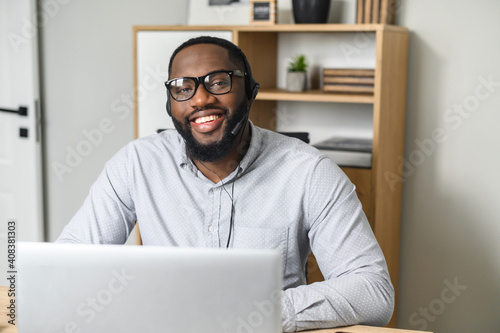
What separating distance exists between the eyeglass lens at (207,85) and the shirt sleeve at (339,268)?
347 mm

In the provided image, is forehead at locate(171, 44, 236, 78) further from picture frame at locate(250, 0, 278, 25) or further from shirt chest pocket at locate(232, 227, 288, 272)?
picture frame at locate(250, 0, 278, 25)

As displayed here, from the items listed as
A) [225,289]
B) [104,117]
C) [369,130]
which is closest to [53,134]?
[104,117]

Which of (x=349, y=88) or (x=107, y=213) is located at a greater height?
(x=349, y=88)

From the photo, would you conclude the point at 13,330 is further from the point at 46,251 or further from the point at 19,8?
the point at 19,8

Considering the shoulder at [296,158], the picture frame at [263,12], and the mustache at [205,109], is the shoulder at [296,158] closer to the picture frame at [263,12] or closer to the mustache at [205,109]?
the mustache at [205,109]

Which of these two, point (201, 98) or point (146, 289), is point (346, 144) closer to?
point (201, 98)

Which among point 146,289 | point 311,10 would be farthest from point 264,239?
point 311,10

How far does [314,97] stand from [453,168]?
0.73m

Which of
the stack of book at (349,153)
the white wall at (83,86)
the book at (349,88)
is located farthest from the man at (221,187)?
the white wall at (83,86)

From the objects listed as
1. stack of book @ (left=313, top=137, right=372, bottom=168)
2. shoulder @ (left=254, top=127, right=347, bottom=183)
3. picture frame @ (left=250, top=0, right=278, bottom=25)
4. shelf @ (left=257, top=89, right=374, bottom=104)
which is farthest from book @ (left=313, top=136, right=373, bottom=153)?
shoulder @ (left=254, top=127, right=347, bottom=183)

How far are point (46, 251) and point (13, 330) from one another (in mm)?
375

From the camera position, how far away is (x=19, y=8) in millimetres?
3324

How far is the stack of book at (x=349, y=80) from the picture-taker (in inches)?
102

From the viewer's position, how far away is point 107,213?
5.79ft
